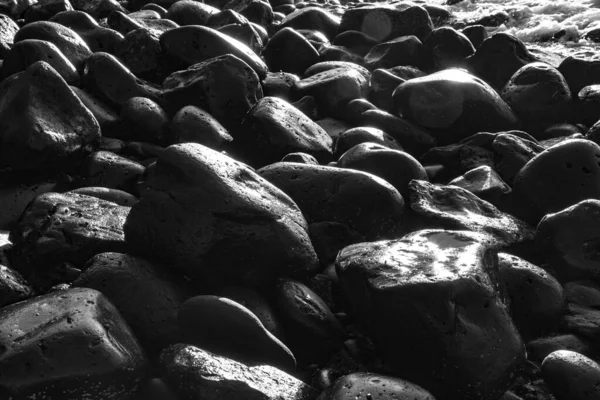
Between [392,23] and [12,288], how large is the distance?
5.74 m

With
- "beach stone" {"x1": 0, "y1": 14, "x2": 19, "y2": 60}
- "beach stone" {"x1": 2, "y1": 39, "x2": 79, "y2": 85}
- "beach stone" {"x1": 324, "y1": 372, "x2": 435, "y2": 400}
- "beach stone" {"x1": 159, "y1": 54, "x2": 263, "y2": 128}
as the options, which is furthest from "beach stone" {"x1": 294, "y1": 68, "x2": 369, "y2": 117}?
"beach stone" {"x1": 324, "y1": 372, "x2": 435, "y2": 400}

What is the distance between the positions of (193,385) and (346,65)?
4.36 m

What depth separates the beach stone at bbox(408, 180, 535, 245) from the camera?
3961 millimetres

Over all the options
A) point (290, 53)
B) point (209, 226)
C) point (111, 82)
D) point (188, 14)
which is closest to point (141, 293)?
point (209, 226)

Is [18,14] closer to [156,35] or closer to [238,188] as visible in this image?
[156,35]

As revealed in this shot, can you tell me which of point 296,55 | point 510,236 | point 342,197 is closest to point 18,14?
point 296,55

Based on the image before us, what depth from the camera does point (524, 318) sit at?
3.45m

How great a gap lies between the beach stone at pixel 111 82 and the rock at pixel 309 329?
2580 millimetres

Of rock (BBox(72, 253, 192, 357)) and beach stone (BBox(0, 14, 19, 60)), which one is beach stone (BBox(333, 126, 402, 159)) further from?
beach stone (BBox(0, 14, 19, 60))

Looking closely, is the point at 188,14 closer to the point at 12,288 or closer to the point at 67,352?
the point at 12,288

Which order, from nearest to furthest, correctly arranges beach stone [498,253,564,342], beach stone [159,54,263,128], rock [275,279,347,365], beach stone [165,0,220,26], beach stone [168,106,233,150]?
rock [275,279,347,365] → beach stone [498,253,564,342] → beach stone [168,106,233,150] → beach stone [159,54,263,128] → beach stone [165,0,220,26]

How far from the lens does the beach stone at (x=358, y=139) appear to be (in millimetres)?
4926

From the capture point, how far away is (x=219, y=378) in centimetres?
262

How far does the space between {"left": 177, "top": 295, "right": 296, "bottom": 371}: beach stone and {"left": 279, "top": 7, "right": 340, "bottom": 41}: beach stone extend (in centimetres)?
560
